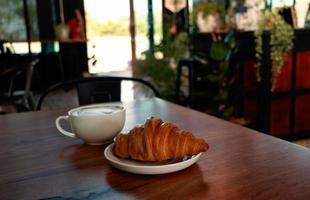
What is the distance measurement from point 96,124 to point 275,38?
2.56m

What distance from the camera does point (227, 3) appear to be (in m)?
4.47

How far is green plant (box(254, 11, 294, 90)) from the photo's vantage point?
3.08 m

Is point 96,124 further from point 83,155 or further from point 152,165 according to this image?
point 152,165

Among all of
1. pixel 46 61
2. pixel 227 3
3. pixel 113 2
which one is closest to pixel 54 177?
pixel 227 3

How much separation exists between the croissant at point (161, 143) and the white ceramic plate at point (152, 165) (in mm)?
13

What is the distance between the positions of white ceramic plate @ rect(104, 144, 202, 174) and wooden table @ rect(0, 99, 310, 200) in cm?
2

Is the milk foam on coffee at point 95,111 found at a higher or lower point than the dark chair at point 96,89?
higher

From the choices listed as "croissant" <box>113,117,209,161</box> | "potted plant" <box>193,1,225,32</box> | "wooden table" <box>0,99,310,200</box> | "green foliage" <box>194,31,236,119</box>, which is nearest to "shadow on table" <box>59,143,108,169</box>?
"wooden table" <box>0,99,310,200</box>

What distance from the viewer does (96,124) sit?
94 cm

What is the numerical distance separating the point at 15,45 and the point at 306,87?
5.35 metres

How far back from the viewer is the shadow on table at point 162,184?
69 centimetres

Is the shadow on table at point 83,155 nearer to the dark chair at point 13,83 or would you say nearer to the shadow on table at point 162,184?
the shadow on table at point 162,184

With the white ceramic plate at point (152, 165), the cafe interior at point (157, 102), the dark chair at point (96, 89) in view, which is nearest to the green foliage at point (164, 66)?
the cafe interior at point (157, 102)

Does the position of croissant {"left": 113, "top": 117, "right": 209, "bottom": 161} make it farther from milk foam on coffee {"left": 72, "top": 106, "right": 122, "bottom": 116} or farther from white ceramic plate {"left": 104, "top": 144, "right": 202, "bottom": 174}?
milk foam on coffee {"left": 72, "top": 106, "right": 122, "bottom": 116}
